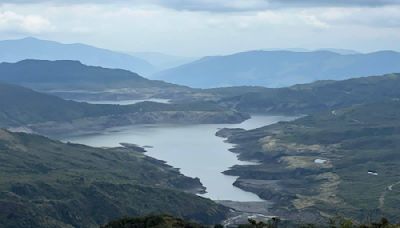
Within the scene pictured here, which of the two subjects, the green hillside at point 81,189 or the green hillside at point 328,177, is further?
the green hillside at point 328,177

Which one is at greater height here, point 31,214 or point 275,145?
point 275,145

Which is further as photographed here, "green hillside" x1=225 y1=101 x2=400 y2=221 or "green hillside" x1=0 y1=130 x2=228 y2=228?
"green hillside" x1=225 y1=101 x2=400 y2=221

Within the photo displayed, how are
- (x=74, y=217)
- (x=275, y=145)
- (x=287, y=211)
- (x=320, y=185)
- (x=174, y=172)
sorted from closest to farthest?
(x=74, y=217) → (x=287, y=211) → (x=320, y=185) → (x=174, y=172) → (x=275, y=145)

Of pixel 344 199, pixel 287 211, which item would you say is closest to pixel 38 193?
Answer: pixel 287 211

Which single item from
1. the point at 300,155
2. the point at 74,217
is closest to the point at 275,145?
the point at 300,155

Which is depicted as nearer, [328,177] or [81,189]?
[81,189]

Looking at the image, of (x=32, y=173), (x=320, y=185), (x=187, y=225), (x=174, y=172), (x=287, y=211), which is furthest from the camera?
(x=174, y=172)

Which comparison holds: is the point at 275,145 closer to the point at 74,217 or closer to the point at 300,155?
the point at 300,155

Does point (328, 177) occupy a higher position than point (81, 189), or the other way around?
point (328, 177)

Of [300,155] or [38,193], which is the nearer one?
[38,193]
